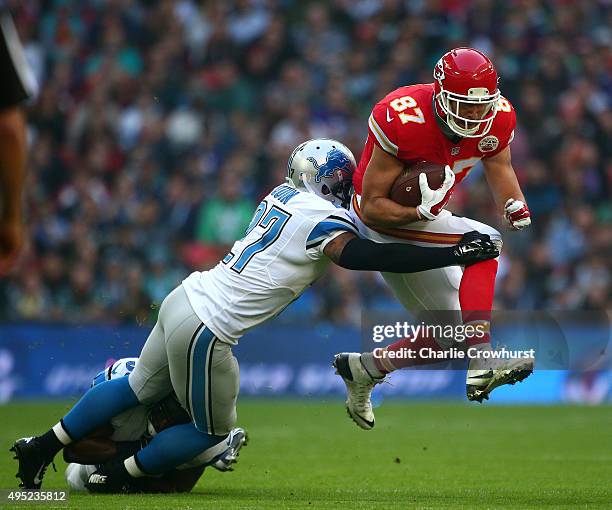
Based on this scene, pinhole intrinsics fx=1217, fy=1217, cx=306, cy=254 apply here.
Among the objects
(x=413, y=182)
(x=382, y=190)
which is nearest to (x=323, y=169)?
(x=382, y=190)

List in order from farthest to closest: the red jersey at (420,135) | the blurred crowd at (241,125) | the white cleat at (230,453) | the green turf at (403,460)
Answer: the blurred crowd at (241,125)
the white cleat at (230,453)
the red jersey at (420,135)
the green turf at (403,460)

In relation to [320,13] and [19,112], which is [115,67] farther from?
[19,112]

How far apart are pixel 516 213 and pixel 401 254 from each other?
77 cm

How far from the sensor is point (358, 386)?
23.5 feet

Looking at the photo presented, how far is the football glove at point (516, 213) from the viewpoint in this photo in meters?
6.71

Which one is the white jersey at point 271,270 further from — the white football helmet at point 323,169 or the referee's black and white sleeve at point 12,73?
the referee's black and white sleeve at point 12,73

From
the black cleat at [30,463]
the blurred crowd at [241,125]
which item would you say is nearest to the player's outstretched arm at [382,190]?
the black cleat at [30,463]

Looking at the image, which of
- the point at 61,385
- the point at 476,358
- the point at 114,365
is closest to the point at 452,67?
the point at 476,358

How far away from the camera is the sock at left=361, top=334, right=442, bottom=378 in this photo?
6.99 meters

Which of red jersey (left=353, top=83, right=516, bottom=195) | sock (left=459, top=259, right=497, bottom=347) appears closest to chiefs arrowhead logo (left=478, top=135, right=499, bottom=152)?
red jersey (left=353, top=83, right=516, bottom=195)

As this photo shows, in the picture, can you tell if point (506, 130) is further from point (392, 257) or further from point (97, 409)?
point (97, 409)

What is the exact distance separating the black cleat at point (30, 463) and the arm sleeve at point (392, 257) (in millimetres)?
1958

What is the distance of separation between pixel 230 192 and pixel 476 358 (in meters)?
8.28

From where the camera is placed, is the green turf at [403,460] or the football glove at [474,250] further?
the football glove at [474,250]
